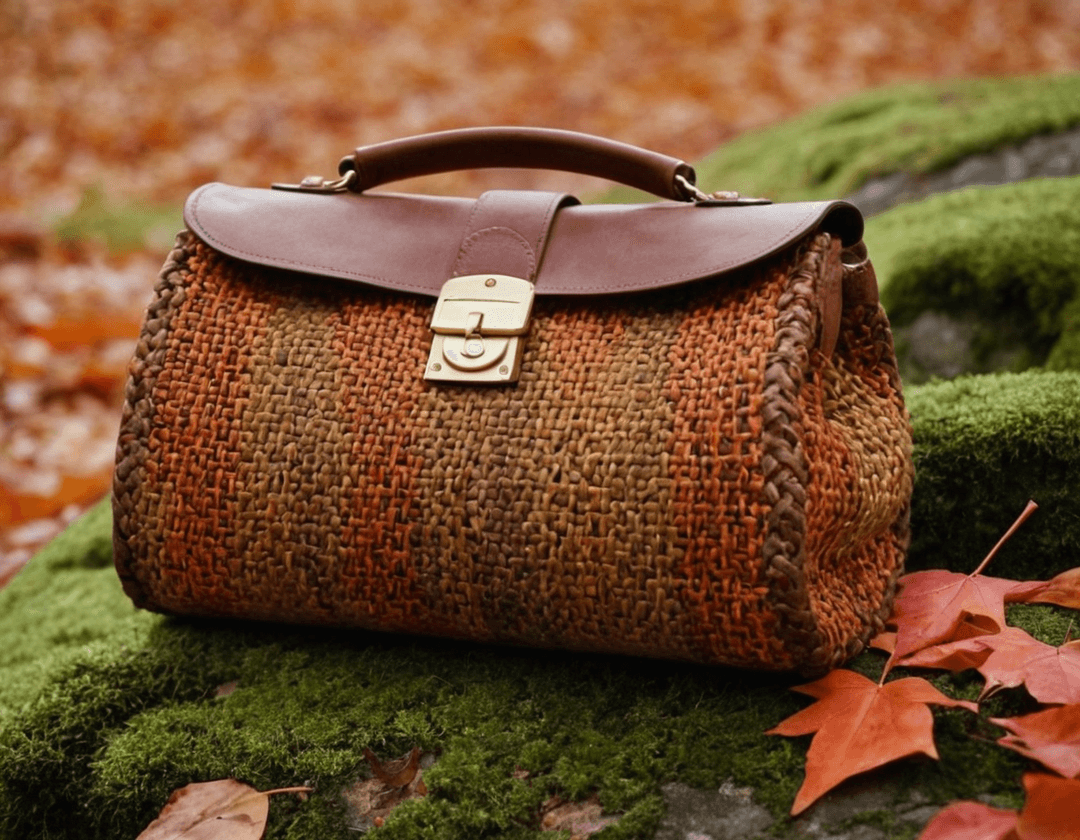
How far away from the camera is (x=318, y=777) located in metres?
1.00

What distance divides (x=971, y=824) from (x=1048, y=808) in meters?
0.06

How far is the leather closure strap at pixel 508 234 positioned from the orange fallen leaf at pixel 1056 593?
2.18 ft

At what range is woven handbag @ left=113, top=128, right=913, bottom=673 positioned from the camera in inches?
39.6

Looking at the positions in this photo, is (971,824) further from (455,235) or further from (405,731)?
(455,235)

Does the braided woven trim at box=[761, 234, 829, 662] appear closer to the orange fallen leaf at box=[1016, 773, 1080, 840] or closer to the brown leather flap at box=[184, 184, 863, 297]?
the brown leather flap at box=[184, 184, 863, 297]

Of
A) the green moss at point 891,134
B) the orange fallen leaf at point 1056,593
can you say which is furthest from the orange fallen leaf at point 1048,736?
the green moss at point 891,134

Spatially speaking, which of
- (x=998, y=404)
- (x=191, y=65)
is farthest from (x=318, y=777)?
(x=191, y=65)

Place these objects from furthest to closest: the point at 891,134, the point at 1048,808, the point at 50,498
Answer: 1. the point at 50,498
2. the point at 891,134
3. the point at 1048,808

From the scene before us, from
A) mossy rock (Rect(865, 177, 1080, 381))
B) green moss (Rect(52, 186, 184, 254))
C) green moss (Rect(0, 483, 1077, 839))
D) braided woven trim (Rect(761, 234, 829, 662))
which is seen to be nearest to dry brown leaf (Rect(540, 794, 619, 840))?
green moss (Rect(0, 483, 1077, 839))

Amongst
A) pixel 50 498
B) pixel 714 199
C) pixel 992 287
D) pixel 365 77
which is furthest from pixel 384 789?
pixel 365 77

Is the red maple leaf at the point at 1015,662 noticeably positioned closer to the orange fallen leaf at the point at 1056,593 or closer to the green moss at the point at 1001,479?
the orange fallen leaf at the point at 1056,593

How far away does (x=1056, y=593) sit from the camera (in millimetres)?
1161

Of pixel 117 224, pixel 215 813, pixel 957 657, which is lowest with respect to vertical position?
pixel 215 813

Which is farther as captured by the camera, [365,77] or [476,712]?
[365,77]
